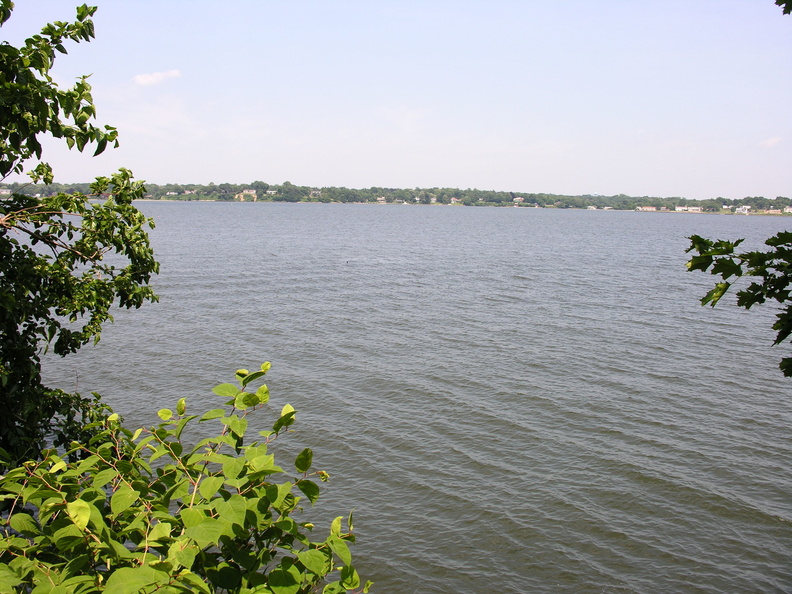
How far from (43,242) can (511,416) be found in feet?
43.9

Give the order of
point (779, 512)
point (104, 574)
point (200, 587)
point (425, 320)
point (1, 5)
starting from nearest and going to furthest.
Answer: point (200, 587), point (104, 574), point (1, 5), point (779, 512), point (425, 320)

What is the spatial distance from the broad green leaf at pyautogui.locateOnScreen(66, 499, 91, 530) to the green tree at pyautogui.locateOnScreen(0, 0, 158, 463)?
293 cm

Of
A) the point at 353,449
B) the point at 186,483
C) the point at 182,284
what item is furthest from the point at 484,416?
the point at 182,284

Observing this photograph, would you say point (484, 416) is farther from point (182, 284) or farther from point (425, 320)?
point (182, 284)

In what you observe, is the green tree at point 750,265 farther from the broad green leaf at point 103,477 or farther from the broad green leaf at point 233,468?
the broad green leaf at point 103,477

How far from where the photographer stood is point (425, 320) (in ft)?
97.5

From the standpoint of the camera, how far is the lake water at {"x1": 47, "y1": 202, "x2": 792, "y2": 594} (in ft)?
38.2

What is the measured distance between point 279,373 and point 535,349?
33.2 ft

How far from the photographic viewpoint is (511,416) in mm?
17719

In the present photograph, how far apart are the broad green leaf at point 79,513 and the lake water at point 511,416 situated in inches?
332

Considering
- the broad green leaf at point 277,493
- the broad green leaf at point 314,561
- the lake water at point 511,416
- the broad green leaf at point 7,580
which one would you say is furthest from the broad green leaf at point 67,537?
the lake water at point 511,416

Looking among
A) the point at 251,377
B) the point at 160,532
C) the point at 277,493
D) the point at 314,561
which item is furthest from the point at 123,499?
the point at 314,561

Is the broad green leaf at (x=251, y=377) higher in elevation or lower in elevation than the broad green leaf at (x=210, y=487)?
higher

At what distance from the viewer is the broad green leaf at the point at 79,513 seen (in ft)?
10.6
